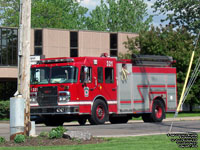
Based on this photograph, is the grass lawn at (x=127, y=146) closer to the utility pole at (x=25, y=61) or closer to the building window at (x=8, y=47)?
the utility pole at (x=25, y=61)

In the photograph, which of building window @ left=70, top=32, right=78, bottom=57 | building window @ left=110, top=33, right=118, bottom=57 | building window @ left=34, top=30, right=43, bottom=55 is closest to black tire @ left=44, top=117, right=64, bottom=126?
building window @ left=34, top=30, right=43, bottom=55

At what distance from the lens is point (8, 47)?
53.2 meters

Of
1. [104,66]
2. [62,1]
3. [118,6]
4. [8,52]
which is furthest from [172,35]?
[62,1]

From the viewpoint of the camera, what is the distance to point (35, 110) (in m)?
23.1

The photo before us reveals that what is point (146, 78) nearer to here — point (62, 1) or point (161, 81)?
point (161, 81)

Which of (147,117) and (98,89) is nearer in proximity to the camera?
(98,89)

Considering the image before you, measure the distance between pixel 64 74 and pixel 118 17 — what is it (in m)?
72.3

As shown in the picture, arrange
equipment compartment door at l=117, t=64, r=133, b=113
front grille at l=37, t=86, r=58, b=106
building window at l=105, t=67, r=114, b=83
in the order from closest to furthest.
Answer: front grille at l=37, t=86, r=58, b=106 < building window at l=105, t=67, r=114, b=83 < equipment compartment door at l=117, t=64, r=133, b=113

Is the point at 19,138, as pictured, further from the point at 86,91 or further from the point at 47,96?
the point at 86,91

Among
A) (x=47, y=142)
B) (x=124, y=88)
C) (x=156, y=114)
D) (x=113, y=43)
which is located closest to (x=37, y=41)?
(x=113, y=43)

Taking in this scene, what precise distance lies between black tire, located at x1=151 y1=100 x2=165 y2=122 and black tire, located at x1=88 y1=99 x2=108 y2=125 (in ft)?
11.6

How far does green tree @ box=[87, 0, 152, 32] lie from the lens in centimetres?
9381

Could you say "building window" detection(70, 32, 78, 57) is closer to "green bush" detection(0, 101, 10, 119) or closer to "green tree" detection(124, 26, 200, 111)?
"green tree" detection(124, 26, 200, 111)

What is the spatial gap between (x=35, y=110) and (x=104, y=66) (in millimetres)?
3673
